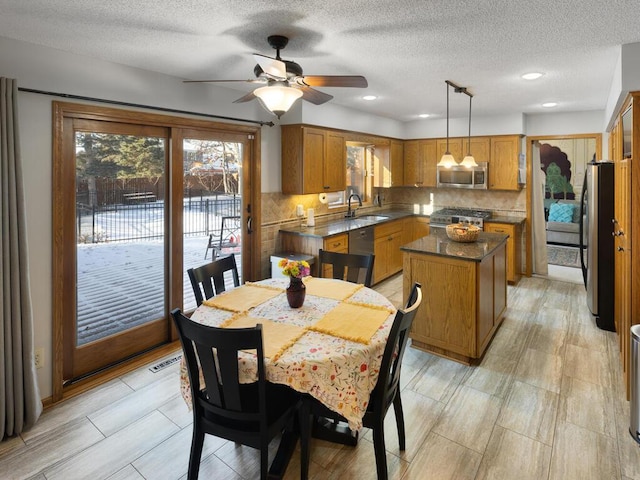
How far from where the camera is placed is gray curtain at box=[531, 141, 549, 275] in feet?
19.0

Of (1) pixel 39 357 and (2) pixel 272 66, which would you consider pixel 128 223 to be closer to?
(1) pixel 39 357

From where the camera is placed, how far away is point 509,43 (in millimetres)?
2594

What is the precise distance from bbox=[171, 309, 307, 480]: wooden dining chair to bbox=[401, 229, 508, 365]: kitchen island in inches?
71.5

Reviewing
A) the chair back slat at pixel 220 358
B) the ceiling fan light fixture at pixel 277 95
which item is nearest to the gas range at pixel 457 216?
the ceiling fan light fixture at pixel 277 95

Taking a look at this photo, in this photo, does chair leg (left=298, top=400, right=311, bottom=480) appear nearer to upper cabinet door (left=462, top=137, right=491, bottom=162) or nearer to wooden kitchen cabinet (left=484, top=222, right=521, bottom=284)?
wooden kitchen cabinet (left=484, top=222, right=521, bottom=284)

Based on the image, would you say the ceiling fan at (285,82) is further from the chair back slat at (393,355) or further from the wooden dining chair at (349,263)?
the chair back slat at (393,355)

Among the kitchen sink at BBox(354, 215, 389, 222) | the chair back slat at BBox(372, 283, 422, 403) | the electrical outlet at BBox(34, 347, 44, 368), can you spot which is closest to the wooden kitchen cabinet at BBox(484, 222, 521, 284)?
the kitchen sink at BBox(354, 215, 389, 222)

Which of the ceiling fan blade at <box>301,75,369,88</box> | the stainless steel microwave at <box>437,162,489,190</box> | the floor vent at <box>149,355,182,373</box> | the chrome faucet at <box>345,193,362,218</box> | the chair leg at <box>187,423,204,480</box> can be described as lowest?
the floor vent at <box>149,355,182,373</box>

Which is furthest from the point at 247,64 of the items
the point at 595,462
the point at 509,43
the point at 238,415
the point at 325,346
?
the point at 595,462

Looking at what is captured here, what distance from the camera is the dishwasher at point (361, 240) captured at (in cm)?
488

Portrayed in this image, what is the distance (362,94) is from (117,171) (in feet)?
8.71

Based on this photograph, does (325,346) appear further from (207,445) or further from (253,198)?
(253,198)

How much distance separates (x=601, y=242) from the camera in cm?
383

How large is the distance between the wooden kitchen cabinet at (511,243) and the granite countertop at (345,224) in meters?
1.35
